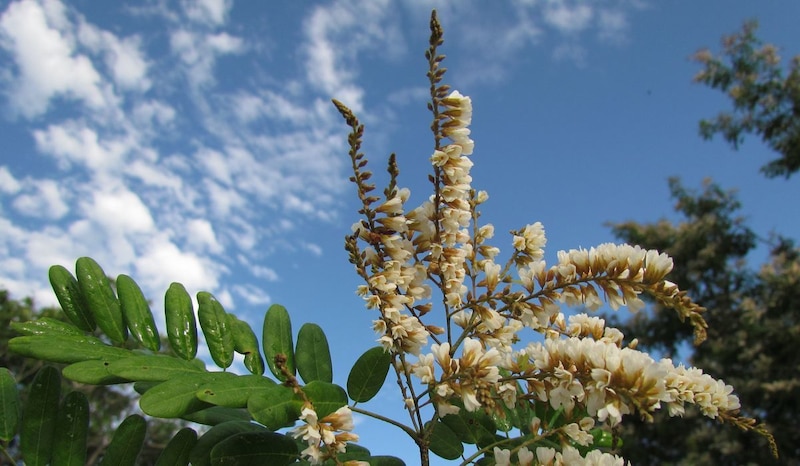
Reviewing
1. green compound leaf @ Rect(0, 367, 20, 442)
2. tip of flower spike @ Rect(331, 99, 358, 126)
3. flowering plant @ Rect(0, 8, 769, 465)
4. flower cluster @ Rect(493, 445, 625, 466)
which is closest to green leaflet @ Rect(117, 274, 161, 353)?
flowering plant @ Rect(0, 8, 769, 465)

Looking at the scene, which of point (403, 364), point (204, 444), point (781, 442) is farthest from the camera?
point (781, 442)

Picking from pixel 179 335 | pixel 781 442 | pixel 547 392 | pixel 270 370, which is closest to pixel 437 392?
pixel 547 392

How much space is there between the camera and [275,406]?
40.1 inches

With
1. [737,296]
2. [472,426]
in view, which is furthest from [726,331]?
[472,426]

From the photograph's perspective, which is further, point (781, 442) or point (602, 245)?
point (781, 442)

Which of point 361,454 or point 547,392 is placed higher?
point 547,392

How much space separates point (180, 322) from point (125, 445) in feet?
0.83

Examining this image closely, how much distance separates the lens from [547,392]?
3.88ft

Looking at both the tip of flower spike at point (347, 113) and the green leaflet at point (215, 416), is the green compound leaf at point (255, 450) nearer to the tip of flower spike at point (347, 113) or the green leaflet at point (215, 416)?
the green leaflet at point (215, 416)

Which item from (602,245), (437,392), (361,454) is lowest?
(361,454)

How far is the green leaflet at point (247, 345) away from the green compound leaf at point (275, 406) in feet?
0.60

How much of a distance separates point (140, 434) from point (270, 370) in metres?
0.27

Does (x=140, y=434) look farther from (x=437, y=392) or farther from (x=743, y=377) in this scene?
(x=743, y=377)

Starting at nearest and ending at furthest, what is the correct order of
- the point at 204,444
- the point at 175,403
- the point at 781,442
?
the point at 175,403
the point at 204,444
the point at 781,442
